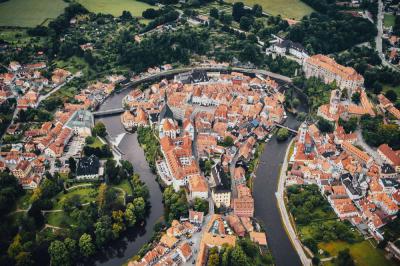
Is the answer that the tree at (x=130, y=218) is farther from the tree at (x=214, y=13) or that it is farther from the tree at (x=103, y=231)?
the tree at (x=214, y=13)

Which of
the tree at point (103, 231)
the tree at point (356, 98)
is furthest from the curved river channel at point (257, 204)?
the tree at point (356, 98)

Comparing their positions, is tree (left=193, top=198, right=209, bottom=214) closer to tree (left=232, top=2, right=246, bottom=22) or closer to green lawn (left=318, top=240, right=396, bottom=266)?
green lawn (left=318, top=240, right=396, bottom=266)

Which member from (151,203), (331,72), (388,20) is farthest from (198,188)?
(388,20)

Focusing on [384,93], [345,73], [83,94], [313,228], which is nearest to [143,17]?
[83,94]

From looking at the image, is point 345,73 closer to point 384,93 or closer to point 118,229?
point 384,93

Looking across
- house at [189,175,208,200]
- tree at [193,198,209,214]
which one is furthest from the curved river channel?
tree at [193,198,209,214]

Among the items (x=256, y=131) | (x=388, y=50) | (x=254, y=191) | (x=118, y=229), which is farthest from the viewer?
(x=388, y=50)
